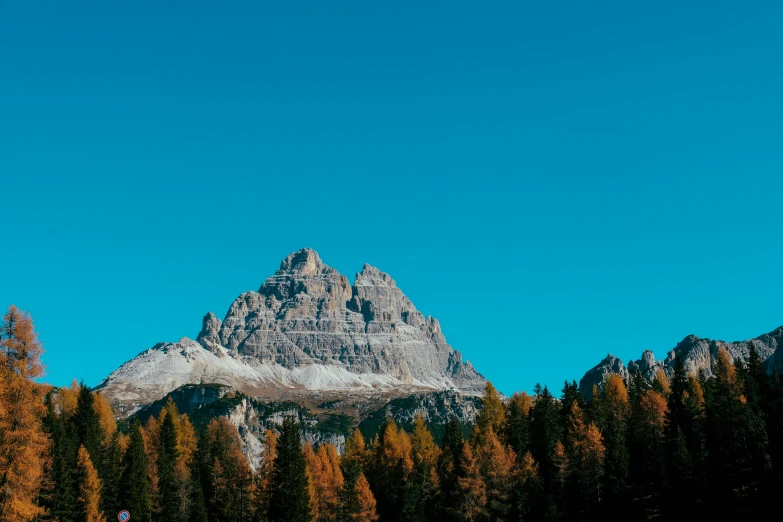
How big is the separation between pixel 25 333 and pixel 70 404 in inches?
3205

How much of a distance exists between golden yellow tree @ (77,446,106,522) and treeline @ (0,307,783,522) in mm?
132

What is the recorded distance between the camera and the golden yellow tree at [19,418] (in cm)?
5106

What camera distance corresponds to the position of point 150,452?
390 ft

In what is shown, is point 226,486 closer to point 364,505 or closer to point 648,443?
point 364,505

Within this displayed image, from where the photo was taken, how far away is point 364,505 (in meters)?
Answer: 109

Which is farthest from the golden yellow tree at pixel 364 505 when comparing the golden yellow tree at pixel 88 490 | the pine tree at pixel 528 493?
the golden yellow tree at pixel 88 490

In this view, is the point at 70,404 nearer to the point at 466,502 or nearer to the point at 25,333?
the point at 466,502

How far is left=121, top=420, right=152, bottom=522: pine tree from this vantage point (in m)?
95.8

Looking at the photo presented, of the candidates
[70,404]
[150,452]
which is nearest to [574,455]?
[150,452]

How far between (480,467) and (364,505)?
16.1m

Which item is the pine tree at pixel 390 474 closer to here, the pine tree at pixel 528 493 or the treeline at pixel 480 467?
the treeline at pixel 480 467

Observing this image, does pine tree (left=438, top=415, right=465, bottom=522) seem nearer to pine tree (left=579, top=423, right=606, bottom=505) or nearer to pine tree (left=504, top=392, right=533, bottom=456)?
pine tree (left=504, top=392, right=533, bottom=456)

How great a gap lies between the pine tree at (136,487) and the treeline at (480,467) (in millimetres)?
163

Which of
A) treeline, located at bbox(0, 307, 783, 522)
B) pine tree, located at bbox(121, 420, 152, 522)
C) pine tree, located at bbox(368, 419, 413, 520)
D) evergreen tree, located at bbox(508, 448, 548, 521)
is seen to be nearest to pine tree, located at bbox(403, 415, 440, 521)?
treeline, located at bbox(0, 307, 783, 522)
